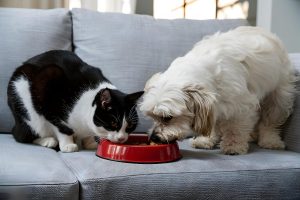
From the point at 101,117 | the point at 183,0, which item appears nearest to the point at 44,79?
the point at 101,117

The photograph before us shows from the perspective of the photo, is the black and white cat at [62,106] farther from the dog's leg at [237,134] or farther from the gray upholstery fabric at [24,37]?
the dog's leg at [237,134]

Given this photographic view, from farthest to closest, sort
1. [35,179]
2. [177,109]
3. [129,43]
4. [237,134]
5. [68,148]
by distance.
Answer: [129,43] < [237,134] < [68,148] < [177,109] < [35,179]

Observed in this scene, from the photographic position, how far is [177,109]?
189cm

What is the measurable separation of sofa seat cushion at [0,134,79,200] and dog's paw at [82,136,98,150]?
1.38 feet

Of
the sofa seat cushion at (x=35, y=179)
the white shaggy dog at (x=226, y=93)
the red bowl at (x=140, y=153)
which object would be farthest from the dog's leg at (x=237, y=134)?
the sofa seat cushion at (x=35, y=179)

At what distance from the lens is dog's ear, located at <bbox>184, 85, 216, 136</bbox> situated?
189 centimetres

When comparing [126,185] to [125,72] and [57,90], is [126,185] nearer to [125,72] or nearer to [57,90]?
[57,90]

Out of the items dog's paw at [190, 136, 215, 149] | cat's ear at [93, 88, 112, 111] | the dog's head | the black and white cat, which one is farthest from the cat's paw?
dog's paw at [190, 136, 215, 149]

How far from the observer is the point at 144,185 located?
162 centimetres

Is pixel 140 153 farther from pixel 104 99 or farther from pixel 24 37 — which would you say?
pixel 24 37

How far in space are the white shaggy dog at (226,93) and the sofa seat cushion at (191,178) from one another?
0.60ft

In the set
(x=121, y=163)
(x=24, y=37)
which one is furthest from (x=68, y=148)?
(x=24, y=37)

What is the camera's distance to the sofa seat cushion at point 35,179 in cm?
148

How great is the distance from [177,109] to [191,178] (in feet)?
1.09
